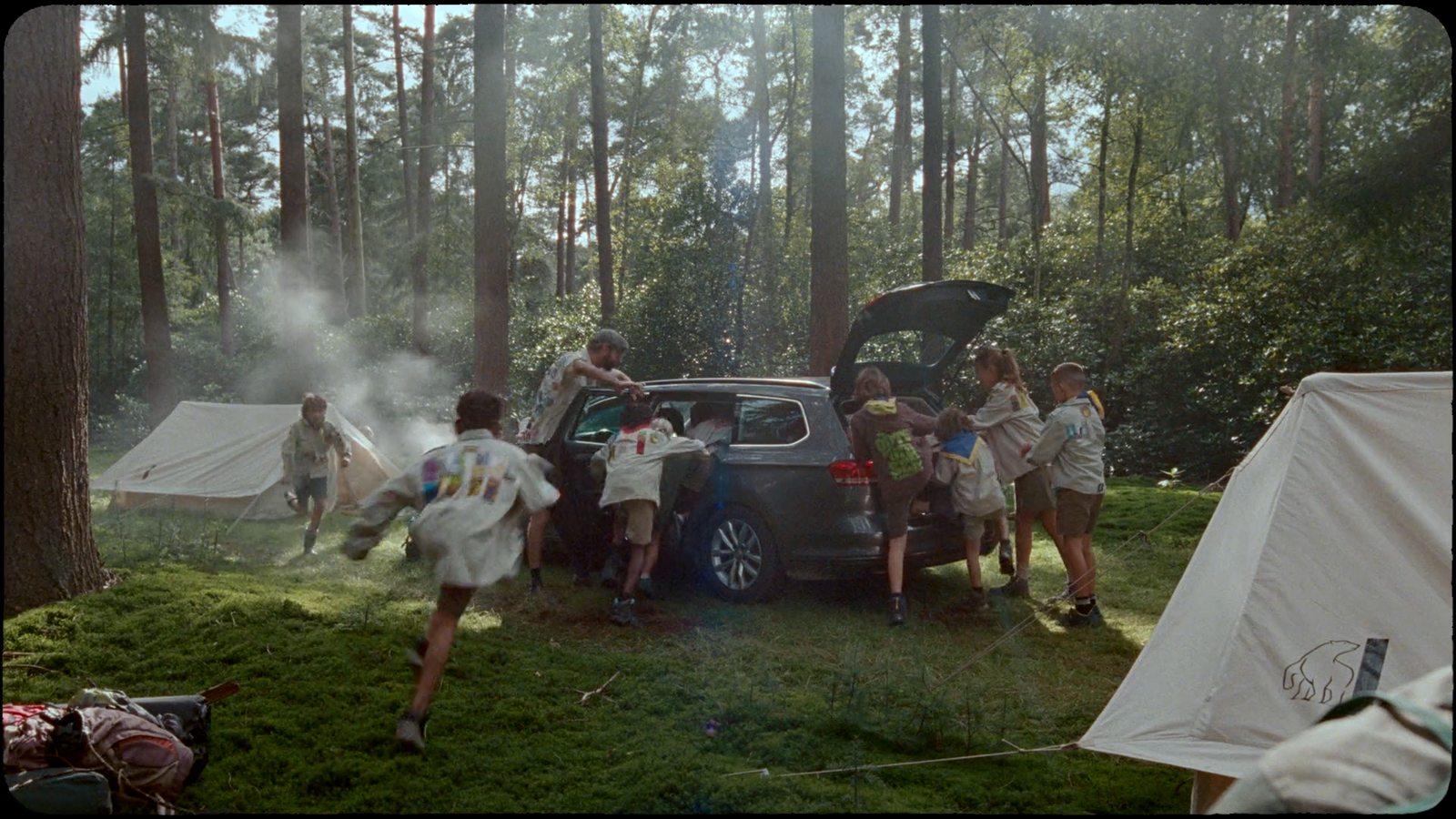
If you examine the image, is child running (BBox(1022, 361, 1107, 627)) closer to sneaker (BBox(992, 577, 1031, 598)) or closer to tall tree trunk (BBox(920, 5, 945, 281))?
sneaker (BBox(992, 577, 1031, 598))

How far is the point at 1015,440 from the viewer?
25.0 ft

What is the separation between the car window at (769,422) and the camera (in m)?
7.31

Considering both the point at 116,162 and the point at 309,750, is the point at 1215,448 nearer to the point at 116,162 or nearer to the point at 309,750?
the point at 309,750

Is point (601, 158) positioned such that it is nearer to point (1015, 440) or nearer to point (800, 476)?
point (1015, 440)

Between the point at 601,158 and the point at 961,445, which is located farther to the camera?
the point at 601,158

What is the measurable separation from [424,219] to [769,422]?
2205 centimetres

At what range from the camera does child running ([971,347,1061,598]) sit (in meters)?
7.52

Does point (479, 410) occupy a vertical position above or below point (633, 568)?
above

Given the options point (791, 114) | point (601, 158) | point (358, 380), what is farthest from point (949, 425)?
point (791, 114)

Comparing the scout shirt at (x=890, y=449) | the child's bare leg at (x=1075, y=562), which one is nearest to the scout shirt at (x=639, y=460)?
the scout shirt at (x=890, y=449)

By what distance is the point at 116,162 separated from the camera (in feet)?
107

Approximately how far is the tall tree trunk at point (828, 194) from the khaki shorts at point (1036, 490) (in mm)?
4639

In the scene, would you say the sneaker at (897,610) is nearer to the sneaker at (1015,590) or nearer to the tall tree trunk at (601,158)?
the sneaker at (1015,590)

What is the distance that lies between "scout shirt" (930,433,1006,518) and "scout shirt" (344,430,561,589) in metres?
3.45
